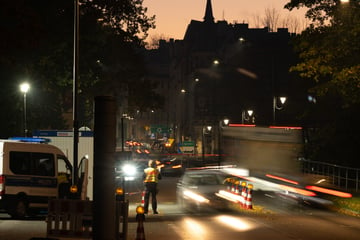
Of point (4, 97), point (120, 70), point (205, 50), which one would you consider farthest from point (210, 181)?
point (205, 50)

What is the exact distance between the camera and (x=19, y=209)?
896 inches

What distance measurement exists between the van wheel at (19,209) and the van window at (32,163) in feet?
2.95

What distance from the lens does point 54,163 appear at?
24.2 metres

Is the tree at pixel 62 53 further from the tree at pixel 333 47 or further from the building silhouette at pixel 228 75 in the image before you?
the tree at pixel 333 47

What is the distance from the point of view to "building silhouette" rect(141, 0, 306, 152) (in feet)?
248

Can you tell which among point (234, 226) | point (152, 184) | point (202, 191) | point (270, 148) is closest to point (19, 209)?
point (152, 184)

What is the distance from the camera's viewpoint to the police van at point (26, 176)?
22.5 metres

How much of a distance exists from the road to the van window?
60.3 inches

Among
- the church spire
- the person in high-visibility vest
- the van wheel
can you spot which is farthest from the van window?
the church spire

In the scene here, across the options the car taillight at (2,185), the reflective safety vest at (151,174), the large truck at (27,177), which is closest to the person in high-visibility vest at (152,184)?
the reflective safety vest at (151,174)

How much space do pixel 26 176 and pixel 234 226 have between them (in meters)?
7.01

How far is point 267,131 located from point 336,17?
5803 mm

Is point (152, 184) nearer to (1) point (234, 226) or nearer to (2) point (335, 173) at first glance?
(1) point (234, 226)

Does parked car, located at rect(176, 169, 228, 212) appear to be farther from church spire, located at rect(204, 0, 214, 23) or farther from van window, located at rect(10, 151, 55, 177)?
church spire, located at rect(204, 0, 214, 23)
